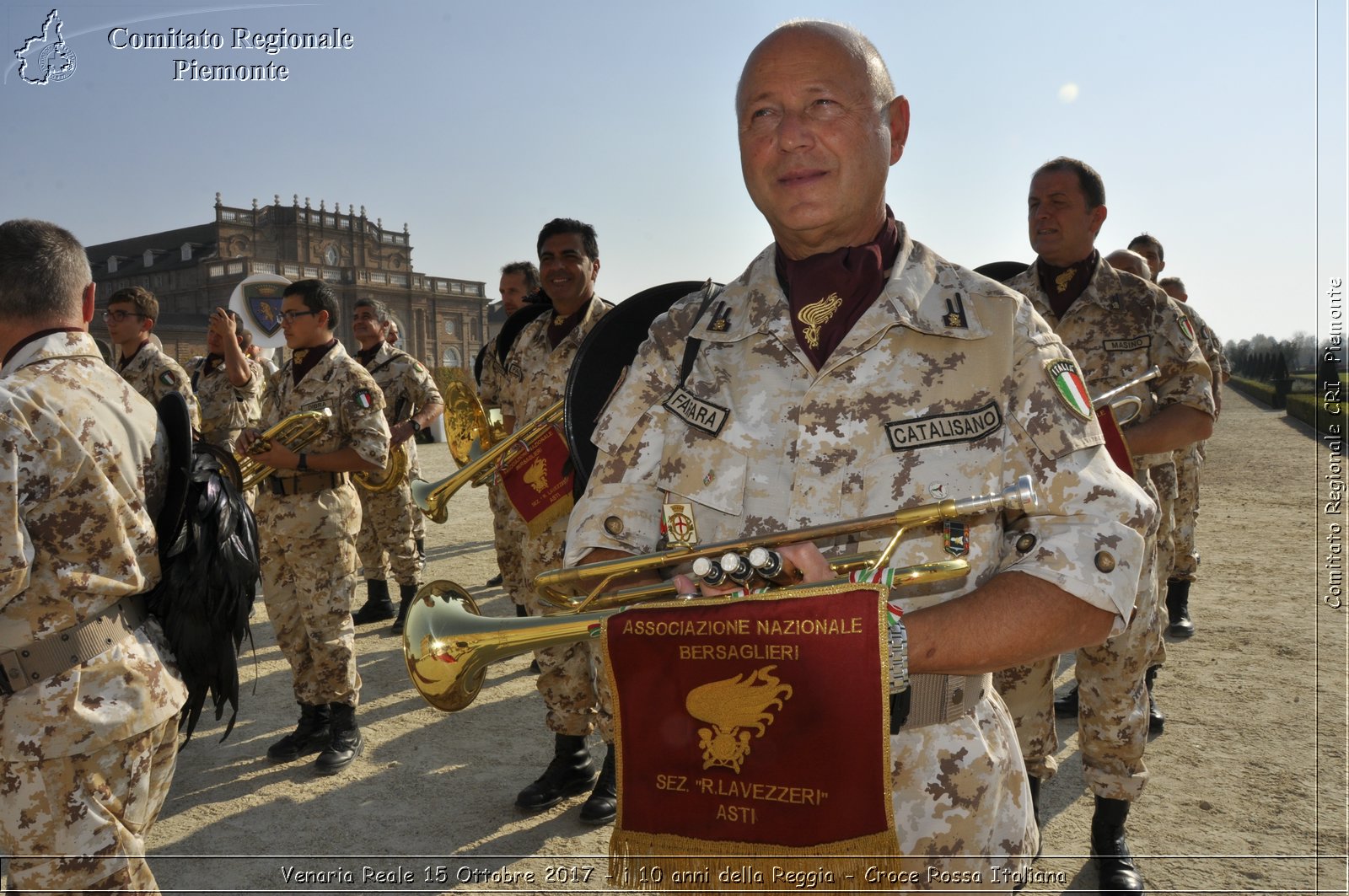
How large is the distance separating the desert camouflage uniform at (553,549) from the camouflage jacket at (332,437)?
945mm

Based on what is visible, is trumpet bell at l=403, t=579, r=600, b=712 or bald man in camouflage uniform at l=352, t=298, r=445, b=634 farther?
bald man in camouflage uniform at l=352, t=298, r=445, b=634

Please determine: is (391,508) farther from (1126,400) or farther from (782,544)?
(782,544)

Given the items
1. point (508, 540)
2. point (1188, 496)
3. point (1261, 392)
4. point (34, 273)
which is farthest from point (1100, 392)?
point (1261, 392)

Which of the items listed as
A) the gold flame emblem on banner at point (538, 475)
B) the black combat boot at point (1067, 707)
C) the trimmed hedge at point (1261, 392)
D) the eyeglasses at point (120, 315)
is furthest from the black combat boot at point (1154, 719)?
the trimmed hedge at point (1261, 392)

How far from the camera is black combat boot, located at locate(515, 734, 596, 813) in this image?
514cm

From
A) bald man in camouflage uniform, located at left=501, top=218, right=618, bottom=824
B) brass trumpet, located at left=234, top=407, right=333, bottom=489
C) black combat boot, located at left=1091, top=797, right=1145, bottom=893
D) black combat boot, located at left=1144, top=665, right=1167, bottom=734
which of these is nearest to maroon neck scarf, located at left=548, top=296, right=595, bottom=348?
bald man in camouflage uniform, located at left=501, top=218, right=618, bottom=824

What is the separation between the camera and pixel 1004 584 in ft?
5.66

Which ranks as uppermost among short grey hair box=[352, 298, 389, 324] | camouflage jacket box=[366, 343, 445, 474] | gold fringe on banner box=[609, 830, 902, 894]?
short grey hair box=[352, 298, 389, 324]

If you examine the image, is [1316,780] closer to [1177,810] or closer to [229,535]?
[1177,810]

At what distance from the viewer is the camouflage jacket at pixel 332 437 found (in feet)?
19.6

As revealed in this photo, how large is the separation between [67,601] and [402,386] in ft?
21.5

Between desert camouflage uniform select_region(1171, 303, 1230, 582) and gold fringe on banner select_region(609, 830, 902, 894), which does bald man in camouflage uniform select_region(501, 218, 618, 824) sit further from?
desert camouflage uniform select_region(1171, 303, 1230, 582)

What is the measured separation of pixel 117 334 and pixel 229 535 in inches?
228

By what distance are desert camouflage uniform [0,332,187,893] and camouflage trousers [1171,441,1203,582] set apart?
773 centimetres
